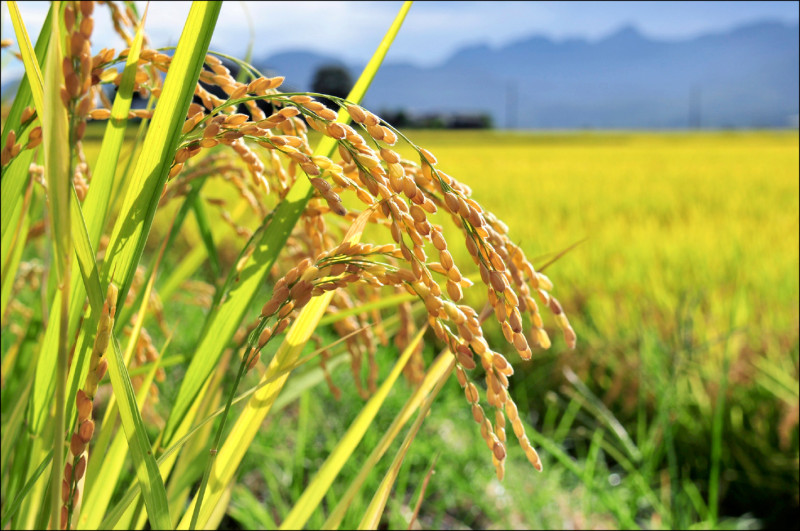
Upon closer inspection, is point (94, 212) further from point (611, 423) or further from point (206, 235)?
point (611, 423)

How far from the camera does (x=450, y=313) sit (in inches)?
23.1

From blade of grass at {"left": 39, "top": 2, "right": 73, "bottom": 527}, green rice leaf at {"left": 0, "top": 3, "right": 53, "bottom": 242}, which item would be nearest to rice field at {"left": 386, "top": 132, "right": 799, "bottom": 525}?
green rice leaf at {"left": 0, "top": 3, "right": 53, "bottom": 242}

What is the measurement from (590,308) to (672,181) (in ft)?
16.3

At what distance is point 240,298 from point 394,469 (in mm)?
316

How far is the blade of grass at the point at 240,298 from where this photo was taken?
2.94 feet

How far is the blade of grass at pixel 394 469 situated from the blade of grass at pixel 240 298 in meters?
0.28

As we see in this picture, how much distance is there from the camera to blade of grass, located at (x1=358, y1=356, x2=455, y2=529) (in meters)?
0.82

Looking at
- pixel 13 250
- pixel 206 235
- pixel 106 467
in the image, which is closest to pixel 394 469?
pixel 106 467

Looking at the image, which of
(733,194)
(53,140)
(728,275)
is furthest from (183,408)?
(733,194)

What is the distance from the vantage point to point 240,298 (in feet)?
3.01

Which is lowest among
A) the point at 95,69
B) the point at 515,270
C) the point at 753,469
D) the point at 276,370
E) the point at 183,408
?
the point at 753,469

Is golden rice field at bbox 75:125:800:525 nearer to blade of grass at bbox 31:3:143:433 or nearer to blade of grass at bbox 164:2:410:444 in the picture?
blade of grass at bbox 164:2:410:444

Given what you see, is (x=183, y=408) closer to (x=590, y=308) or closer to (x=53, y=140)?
(x=53, y=140)

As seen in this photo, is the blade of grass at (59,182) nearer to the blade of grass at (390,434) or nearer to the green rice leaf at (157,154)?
the green rice leaf at (157,154)
